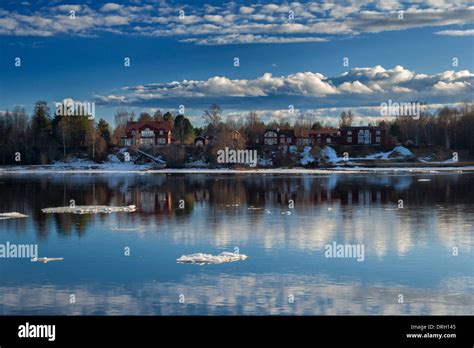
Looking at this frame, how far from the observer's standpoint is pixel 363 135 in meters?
96.4

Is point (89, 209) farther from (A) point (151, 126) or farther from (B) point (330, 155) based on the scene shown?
(A) point (151, 126)

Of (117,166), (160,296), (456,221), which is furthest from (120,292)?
(117,166)

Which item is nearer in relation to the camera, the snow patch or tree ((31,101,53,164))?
the snow patch

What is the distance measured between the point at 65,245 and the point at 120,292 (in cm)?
580

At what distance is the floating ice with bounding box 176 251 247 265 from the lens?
619 inches

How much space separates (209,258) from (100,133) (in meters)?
78.9

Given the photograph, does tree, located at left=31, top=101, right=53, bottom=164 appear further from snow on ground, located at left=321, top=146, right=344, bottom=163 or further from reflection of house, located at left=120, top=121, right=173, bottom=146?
snow on ground, located at left=321, top=146, right=344, bottom=163

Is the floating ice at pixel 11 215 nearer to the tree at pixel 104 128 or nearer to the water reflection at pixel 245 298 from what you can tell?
the water reflection at pixel 245 298

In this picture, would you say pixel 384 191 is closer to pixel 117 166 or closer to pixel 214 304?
pixel 214 304

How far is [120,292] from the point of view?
13.0 metres

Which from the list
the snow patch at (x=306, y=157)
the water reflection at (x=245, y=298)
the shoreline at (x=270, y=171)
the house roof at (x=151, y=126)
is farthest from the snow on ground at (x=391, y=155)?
the water reflection at (x=245, y=298)

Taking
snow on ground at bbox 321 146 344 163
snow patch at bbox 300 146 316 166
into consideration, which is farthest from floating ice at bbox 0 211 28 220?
snow on ground at bbox 321 146 344 163

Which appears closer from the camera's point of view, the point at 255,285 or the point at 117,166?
the point at 255,285

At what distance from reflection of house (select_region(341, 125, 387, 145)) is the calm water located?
6737cm
